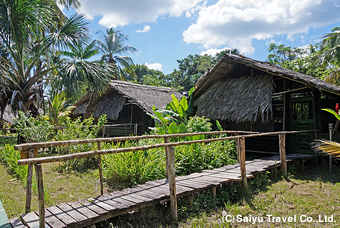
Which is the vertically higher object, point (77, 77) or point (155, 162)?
point (77, 77)

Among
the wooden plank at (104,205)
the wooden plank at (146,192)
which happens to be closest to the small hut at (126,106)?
the wooden plank at (146,192)

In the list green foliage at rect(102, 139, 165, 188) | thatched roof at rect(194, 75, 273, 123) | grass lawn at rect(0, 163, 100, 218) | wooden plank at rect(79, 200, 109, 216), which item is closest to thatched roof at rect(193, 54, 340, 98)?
thatched roof at rect(194, 75, 273, 123)

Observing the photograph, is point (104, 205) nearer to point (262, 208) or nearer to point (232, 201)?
point (232, 201)

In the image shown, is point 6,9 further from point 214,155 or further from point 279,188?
point 279,188

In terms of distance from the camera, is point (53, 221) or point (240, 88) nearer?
point (53, 221)

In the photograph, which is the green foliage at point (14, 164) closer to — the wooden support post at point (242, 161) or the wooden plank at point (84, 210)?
the wooden plank at point (84, 210)

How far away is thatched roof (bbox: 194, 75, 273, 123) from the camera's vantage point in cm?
725

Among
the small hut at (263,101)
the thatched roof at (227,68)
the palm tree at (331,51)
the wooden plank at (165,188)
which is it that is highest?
the palm tree at (331,51)

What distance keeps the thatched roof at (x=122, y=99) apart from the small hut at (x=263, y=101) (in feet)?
8.11

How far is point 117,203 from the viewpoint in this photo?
3178 mm

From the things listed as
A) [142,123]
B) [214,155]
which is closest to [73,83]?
[142,123]

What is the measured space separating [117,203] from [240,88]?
6533 millimetres

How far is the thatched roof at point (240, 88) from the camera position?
23.3 feet

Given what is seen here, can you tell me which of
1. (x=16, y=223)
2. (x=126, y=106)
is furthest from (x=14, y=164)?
(x=126, y=106)
